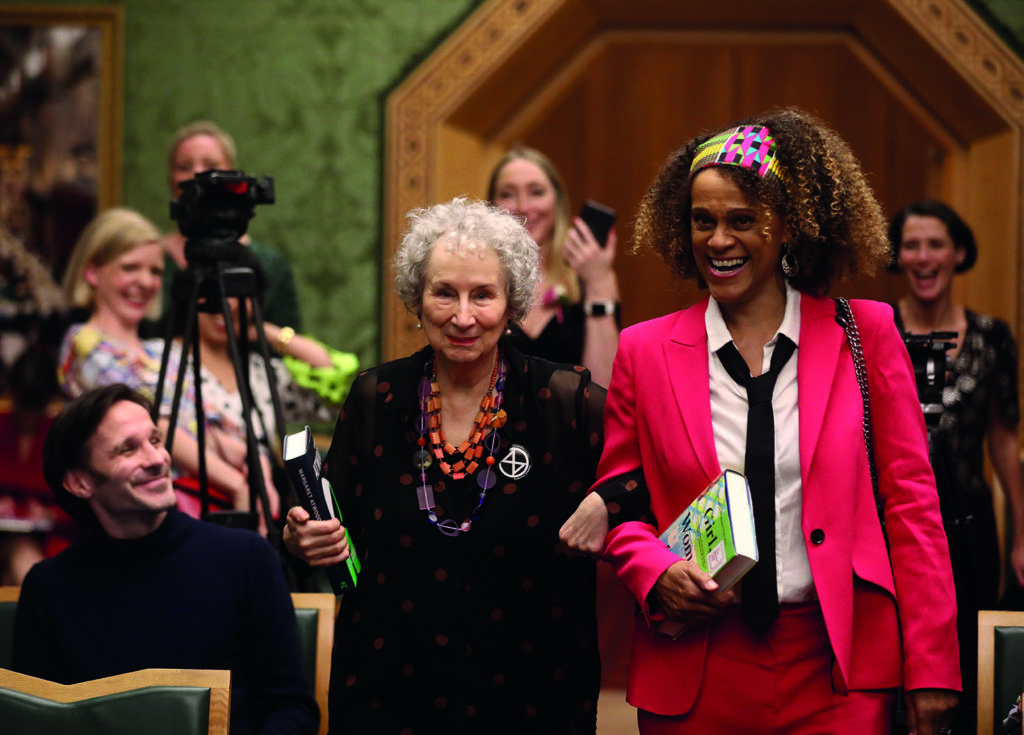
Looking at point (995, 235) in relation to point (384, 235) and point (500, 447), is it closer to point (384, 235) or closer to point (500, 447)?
point (384, 235)

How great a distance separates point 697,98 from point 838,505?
12.7 ft

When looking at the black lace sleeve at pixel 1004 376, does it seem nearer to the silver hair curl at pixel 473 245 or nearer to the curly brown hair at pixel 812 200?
the curly brown hair at pixel 812 200

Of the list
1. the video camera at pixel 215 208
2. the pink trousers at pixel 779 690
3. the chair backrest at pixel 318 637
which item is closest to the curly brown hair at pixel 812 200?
the pink trousers at pixel 779 690

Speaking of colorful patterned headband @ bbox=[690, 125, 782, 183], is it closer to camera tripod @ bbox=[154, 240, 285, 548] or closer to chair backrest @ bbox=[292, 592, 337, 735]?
chair backrest @ bbox=[292, 592, 337, 735]

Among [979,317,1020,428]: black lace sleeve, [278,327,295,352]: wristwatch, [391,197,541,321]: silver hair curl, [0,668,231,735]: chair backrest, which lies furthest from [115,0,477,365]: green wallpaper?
[0,668,231,735]: chair backrest

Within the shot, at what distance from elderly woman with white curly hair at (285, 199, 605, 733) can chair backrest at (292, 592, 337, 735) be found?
297 millimetres

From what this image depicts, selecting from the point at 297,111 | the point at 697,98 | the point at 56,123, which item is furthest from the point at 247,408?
the point at 697,98

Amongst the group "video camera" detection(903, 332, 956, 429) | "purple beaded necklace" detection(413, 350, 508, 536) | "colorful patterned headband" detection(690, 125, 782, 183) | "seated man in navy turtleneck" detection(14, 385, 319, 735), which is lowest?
"seated man in navy turtleneck" detection(14, 385, 319, 735)

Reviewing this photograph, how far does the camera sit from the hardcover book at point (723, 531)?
1.63 metres

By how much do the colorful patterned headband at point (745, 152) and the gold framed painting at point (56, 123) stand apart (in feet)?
12.7

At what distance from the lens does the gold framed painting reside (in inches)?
205

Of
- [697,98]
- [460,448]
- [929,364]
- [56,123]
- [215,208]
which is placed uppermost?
[697,98]

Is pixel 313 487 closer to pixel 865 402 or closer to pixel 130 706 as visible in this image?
pixel 130 706

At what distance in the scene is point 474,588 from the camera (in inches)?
79.9
